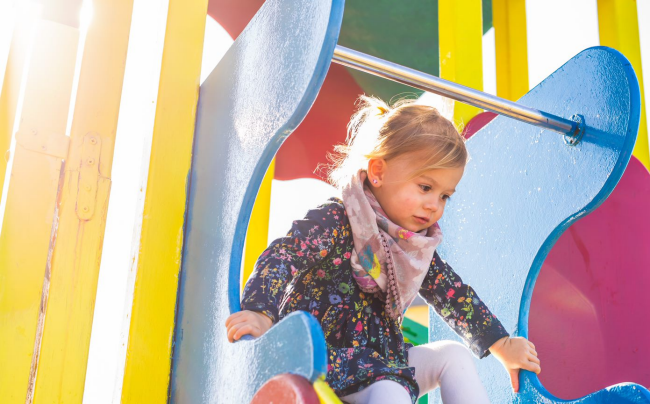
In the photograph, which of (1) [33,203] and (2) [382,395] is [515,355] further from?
(1) [33,203]

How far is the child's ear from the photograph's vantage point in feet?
3.83

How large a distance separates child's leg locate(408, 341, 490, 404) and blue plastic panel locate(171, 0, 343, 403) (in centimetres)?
36

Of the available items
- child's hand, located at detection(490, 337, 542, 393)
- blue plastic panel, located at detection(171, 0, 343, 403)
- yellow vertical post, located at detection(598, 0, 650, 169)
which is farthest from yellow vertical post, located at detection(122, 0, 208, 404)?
yellow vertical post, located at detection(598, 0, 650, 169)

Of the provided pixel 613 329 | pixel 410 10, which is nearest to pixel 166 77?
pixel 613 329

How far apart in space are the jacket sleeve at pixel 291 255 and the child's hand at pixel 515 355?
0.37 m

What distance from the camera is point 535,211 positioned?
52.1 inches

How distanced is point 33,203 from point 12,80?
0.88 ft

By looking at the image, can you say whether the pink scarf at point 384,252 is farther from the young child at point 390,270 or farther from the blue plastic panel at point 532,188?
the blue plastic panel at point 532,188

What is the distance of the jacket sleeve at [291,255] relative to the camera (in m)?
0.87

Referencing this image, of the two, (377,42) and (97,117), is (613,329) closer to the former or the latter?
(97,117)

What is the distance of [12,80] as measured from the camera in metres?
1.22

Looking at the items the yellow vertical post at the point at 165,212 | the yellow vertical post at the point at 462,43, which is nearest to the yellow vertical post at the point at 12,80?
the yellow vertical post at the point at 165,212

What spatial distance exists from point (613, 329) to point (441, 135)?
0.72 metres

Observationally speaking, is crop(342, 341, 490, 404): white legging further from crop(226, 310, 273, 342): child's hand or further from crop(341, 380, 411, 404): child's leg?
crop(226, 310, 273, 342): child's hand
